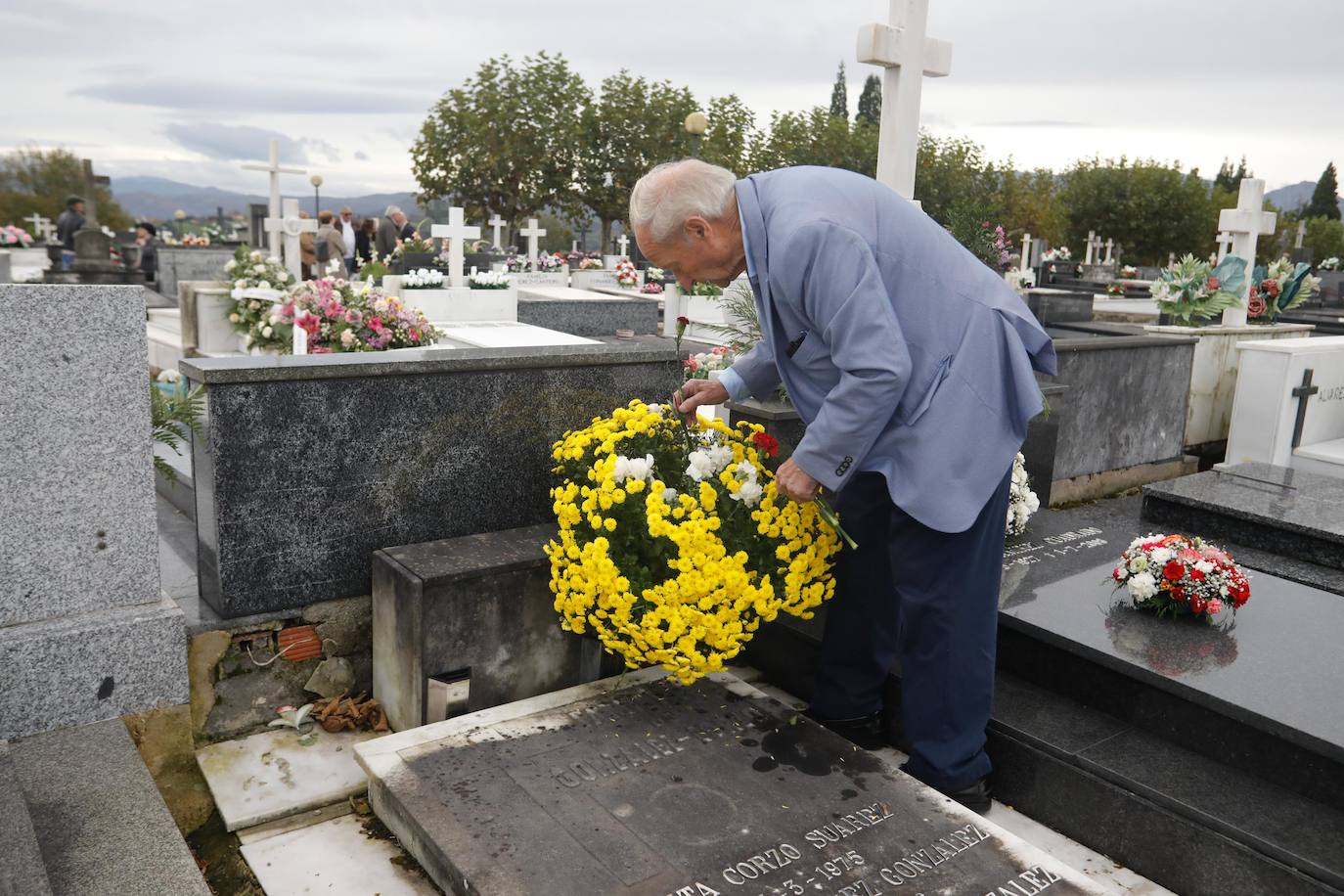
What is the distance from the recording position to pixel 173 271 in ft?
51.4

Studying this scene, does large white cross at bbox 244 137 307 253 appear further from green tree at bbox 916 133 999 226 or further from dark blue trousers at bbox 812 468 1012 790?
green tree at bbox 916 133 999 226

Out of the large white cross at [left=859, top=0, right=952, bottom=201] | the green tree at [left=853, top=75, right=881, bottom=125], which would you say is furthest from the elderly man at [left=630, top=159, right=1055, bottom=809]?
the green tree at [left=853, top=75, right=881, bottom=125]

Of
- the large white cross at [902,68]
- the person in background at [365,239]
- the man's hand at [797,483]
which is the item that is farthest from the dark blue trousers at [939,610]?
the person in background at [365,239]

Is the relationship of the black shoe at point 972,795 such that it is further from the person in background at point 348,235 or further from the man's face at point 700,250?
the person in background at point 348,235

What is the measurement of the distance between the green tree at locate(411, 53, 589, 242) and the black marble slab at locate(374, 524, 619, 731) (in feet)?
119

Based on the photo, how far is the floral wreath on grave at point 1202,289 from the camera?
26.0ft

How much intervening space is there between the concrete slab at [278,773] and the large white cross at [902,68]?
11.1 feet

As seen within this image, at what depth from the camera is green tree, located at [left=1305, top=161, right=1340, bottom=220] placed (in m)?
62.1

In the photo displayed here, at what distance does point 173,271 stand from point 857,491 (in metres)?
15.1

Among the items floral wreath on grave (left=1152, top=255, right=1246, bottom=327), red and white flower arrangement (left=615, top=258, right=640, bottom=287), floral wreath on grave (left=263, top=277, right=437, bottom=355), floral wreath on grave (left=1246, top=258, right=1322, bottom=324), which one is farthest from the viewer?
red and white flower arrangement (left=615, top=258, right=640, bottom=287)

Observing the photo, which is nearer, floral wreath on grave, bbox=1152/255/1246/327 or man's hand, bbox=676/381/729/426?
man's hand, bbox=676/381/729/426

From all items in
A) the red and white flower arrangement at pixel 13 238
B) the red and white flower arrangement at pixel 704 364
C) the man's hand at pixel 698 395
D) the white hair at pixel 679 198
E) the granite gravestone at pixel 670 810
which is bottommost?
the granite gravestone at pixel 670 810

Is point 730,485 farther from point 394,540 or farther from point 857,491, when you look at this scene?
point 394,540

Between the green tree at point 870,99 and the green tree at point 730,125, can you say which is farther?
the green tree at point 870,99
